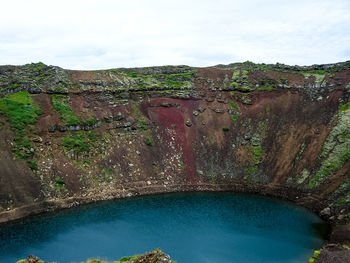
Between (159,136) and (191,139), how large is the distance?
265 inches

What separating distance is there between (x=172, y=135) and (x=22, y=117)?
2897 cm

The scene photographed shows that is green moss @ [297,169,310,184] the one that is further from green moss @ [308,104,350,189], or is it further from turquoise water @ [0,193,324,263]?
turquoise water @ [0,193,324,263]

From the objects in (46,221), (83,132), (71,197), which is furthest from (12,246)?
(83,132)

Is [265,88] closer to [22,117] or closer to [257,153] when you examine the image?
[257,153]

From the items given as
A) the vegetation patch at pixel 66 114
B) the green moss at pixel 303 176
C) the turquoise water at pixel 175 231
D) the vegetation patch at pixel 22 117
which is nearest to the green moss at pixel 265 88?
the green moss at pixel 303 176

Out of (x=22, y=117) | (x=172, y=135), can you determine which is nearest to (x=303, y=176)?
(x=172, y=135)

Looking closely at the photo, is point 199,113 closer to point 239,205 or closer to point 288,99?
point 288,99

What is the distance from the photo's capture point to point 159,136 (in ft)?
217

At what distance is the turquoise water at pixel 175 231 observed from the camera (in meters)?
37.2

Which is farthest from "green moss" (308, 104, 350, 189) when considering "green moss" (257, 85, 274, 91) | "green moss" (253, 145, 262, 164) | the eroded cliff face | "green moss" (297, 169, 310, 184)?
"green moss" (257, 85, 274, 91)

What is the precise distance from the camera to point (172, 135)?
219ft

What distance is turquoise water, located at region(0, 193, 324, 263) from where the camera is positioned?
122ft

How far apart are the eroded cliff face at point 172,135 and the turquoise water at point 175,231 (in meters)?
3.74

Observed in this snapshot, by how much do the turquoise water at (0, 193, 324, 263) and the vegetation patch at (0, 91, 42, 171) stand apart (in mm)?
12296
